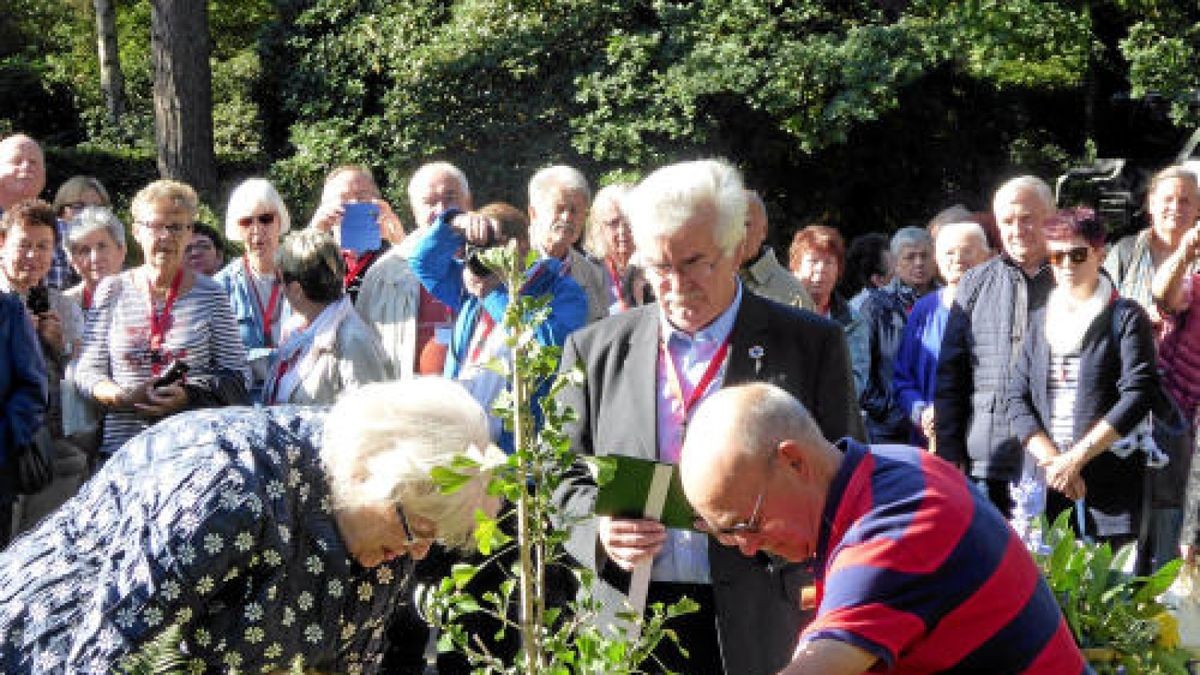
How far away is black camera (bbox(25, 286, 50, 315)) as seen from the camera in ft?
24.5

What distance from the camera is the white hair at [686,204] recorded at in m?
4.33

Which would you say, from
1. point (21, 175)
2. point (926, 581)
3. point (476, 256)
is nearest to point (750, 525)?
point (926, 581)

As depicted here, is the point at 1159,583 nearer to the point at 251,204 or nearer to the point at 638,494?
the point at 638,494

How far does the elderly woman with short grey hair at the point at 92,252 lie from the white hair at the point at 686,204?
13.4 feet

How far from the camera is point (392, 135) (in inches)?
719

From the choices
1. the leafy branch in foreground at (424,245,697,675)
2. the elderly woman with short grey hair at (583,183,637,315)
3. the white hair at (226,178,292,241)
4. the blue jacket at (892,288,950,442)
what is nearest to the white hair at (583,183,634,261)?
the elderly woman with short grey hair at (583,183,637,315)

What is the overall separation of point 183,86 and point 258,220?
10.7 m

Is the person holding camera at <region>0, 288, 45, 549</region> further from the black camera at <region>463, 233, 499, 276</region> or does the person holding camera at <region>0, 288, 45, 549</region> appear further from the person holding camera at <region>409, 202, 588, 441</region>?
the black camera at <region>463, 233, 499, 276</region>

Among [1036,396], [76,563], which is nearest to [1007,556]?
[76,563]

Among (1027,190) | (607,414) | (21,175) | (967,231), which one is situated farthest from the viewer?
(21,175)

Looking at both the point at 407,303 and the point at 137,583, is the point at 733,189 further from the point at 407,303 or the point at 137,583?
the point at 407,303

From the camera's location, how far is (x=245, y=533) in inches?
137

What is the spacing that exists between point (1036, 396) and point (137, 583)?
4375 millimetres

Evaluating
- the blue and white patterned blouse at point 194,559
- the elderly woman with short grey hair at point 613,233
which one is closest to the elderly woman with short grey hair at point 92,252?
the elderly woman with short grey hair at point 613,233
